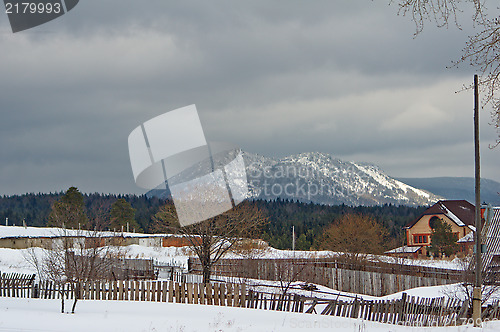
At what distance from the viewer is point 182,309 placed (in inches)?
1065

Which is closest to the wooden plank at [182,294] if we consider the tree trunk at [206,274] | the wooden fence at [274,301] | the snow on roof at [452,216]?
the wooden fence at [274,301]

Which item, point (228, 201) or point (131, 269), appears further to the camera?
point (131, 269)

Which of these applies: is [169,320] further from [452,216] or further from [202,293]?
[452,216]

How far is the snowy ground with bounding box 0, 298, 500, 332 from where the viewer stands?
20234 mm

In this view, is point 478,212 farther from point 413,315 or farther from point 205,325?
point 205,325

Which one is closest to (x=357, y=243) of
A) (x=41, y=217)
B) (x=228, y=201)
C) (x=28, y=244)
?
(x=228, y=201)

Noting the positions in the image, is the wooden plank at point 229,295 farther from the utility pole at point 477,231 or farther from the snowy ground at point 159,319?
the utility pole at point 477,231

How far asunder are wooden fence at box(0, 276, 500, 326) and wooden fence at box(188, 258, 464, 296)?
595 inches

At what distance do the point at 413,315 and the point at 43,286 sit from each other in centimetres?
1941

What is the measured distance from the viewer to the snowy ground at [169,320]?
66.4ft

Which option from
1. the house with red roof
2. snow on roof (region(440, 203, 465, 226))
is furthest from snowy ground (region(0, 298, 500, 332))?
snow on roof (region(440, 203, 465, 226))

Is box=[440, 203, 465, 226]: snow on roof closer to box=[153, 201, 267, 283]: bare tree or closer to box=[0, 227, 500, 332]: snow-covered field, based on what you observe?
box=[153, 201, 267, 283]: bare tree

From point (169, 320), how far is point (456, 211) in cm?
7282

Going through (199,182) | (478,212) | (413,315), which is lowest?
(413,315)
